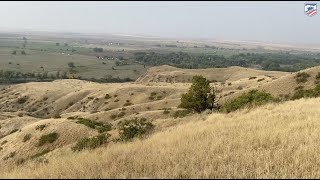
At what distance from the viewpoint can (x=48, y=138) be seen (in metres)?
33.5

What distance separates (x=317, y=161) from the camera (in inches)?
359

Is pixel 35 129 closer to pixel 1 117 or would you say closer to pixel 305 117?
pixel 305 117

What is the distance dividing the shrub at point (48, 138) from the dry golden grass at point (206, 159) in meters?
23.2

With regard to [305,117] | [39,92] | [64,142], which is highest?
[305,117]

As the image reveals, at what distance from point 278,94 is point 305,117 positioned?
1396 inches

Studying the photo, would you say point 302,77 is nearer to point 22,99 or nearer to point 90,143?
point 90,143

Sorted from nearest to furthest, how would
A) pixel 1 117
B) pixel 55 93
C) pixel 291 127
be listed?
pixel 291 127 → pixel 1 117 → pixel 55 93

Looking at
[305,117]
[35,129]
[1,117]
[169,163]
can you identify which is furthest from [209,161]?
[1,117]

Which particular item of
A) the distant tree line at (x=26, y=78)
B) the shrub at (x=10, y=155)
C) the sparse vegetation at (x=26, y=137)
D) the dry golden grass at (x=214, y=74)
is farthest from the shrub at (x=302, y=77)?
the distant tree line at (x=26, y=78)

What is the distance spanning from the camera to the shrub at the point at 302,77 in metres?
51.1

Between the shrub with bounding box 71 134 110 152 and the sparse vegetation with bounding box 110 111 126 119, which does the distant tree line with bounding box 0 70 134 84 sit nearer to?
the sparse vegetation with bounding box 110 111 126 119

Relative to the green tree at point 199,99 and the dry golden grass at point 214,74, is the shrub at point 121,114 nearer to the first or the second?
the green tree at point 199,99

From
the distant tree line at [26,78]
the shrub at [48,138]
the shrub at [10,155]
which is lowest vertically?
the distant tree line at [26,78]

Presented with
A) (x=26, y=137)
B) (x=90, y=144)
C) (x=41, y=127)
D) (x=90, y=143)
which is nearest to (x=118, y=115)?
(x=41, y=127)
